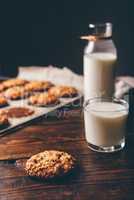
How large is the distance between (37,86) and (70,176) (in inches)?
32.6

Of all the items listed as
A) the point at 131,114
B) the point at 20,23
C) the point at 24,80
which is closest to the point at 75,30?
the point at 20,23

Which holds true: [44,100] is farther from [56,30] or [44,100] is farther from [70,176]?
[56,30]

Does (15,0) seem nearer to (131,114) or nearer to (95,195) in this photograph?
(131,114)

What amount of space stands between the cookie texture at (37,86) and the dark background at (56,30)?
2.19 feet

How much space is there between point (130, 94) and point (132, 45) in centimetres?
95

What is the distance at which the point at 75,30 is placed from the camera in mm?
2438

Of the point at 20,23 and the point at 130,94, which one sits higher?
the point at 20,23

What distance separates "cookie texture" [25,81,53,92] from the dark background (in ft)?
2.19

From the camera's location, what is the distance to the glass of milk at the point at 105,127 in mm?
1136

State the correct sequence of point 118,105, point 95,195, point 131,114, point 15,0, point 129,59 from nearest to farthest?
point 95,195
point 118,105
point 131,114
point 15,0
point 129,59

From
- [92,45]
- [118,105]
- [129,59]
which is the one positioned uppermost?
[92,45]

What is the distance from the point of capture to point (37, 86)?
1.79 metres

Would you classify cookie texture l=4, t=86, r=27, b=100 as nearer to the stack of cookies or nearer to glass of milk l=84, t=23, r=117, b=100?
the stack of cookies

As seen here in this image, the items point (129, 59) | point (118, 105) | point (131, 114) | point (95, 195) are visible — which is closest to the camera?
point (95, 195)
